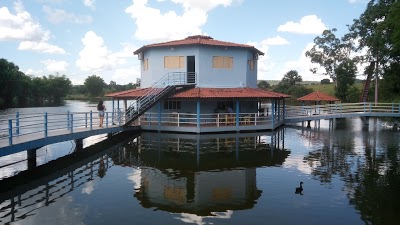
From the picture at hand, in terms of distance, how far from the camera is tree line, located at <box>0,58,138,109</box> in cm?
7812

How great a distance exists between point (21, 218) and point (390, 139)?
23.3 metres

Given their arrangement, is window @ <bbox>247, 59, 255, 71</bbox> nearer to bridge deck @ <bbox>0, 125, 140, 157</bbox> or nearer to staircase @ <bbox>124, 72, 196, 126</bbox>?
staircase @ <bbox>124, 72, 196, 126</bbox>

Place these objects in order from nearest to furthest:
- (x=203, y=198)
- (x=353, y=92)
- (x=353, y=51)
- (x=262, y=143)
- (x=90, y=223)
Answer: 1. (x=90, y=223)
2. (x=203, y=198)
3. (x=262, y=143)
4. (x=353, y=51)
5. (x=353, y=92)

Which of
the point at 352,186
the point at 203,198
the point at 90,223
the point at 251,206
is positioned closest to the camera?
the point at 90,223

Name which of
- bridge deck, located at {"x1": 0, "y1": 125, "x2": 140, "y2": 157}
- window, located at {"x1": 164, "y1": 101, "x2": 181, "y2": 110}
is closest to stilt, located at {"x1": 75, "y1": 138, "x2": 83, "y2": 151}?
bridge deck, located at {"x1": 0, "y1": 125, "x2": 140, "y2": 157}

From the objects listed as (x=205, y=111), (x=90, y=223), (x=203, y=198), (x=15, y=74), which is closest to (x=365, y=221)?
(x=203, y=198)

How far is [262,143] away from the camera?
2225 cm

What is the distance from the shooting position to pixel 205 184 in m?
12.8

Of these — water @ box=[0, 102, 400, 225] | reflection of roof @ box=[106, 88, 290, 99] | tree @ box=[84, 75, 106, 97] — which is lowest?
water @ box=[0, 102, 400, 225]

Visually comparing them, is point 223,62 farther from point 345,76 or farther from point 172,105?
point 345,76

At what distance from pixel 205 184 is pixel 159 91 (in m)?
15.4

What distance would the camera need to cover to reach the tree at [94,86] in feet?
493

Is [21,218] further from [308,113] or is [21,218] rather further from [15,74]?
[15,74]

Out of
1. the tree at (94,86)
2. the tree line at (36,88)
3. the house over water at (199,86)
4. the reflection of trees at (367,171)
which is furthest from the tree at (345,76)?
the tree at (94,86)
